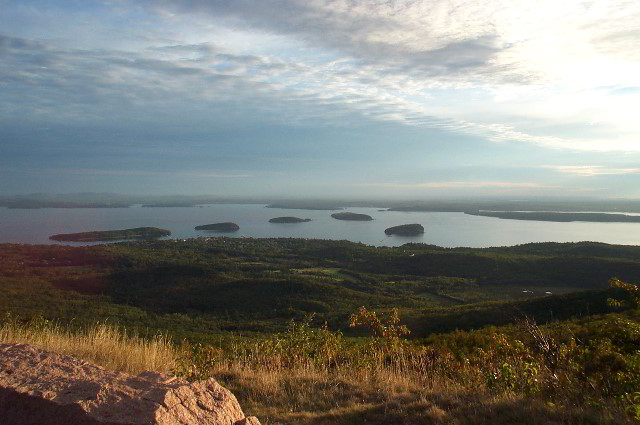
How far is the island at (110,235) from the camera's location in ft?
241

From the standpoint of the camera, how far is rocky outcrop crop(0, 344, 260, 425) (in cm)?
235

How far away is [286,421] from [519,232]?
10639 centimetres

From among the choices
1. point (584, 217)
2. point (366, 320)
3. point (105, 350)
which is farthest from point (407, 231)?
point (105, 350)

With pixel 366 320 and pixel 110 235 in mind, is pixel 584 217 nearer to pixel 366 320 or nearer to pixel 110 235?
pixel 110 235

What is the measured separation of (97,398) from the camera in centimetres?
245

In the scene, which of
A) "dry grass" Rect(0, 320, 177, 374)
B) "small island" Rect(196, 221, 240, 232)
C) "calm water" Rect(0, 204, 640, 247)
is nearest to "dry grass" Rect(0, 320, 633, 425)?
"dry grass" Rect(0, 320, 177, 374)

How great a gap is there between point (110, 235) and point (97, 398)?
8566cm

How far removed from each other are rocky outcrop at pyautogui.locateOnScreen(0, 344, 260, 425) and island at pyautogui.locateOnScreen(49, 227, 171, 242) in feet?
254

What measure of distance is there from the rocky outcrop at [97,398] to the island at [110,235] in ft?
254

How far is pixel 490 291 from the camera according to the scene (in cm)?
4303

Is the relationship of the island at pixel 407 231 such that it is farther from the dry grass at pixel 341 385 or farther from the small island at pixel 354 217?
the dry grass at pixel 341 385

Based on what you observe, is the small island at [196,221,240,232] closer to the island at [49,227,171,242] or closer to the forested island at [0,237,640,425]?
the island at [49,227,171,242]

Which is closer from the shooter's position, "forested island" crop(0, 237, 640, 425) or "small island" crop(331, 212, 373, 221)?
"forested island" crop(0, 237, 640, 425)

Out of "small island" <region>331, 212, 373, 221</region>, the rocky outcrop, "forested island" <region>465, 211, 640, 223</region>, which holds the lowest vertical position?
"small island" <region>331, 212, 373, 221</region>
